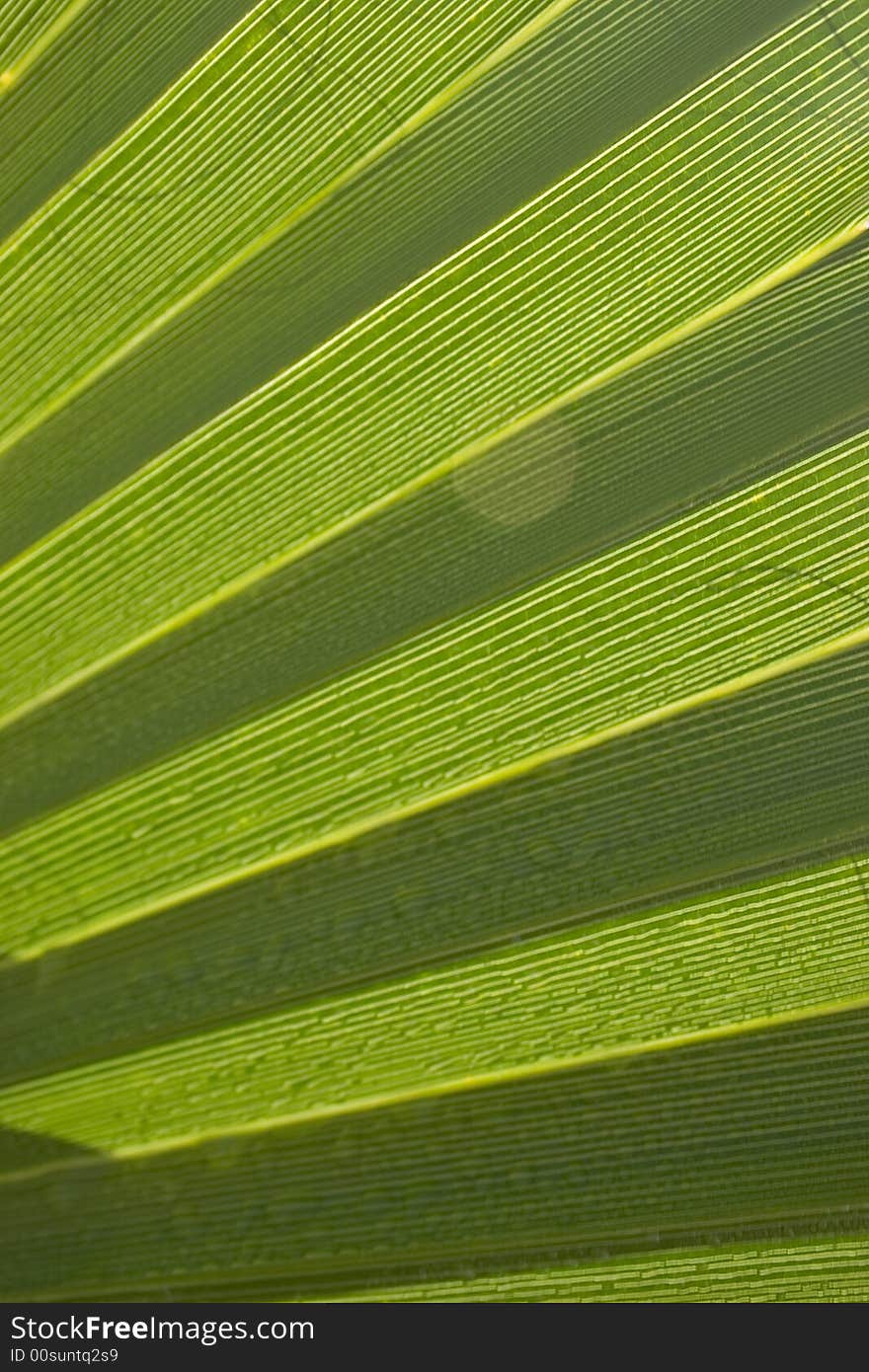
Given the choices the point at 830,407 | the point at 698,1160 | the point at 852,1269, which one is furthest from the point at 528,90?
the point at 852,1269

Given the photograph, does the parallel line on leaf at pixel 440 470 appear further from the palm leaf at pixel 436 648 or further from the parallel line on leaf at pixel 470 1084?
the parallel line on leaf at pixel 470 1084

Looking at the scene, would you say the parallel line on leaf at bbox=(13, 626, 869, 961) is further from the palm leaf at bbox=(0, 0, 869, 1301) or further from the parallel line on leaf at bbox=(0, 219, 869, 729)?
the parallel line on leaf at bbox=(0, 219, 869, 729)

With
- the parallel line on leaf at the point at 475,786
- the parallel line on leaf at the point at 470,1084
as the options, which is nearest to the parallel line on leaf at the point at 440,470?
the parallel line on leaf at the point at 475,786

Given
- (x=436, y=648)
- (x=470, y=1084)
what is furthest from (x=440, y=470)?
(x=470, y=1084)

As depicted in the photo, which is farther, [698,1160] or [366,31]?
[698,1160]

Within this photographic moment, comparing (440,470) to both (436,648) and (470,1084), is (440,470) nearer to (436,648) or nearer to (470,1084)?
(436,648)

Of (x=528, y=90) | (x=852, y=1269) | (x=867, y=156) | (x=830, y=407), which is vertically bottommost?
(x=852, y=1269)

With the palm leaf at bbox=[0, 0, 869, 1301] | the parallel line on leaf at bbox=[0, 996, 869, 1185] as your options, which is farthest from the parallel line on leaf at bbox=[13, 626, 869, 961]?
the parallel line on leaf at bbox=[0, 996, 869, 1185]

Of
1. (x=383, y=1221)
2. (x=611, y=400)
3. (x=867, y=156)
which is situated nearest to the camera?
(x=867, y=156)

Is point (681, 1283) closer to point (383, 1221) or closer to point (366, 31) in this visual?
point (383, 1221)
